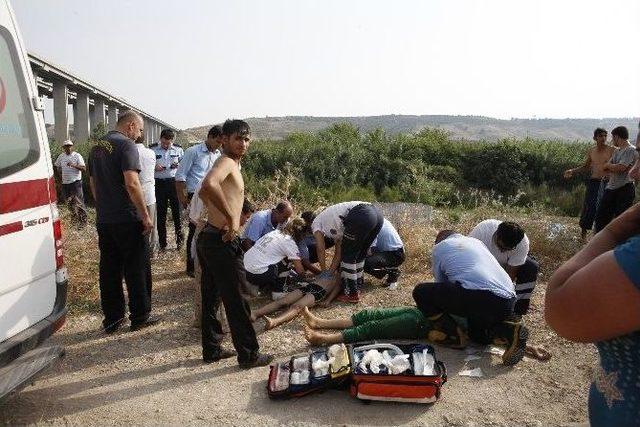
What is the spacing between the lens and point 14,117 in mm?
2861

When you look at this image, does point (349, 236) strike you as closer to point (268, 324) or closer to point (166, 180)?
point (268, 324)

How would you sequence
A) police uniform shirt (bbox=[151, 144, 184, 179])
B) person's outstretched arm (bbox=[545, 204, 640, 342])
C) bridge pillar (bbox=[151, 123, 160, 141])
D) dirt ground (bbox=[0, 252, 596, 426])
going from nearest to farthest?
person's outstretched arm (bbox=[545, 204, 640, 342]) → dirt ground (bbox=[0, 252, 596, 426]) → police uniform shirt (bbox=[151, 144, 184, 179]) → bridge pillar (bbox=[151, 123, 160, 141])

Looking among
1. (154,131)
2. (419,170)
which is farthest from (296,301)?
(154,131)

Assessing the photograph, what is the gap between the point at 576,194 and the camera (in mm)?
15188

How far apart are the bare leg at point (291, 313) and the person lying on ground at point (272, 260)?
0.38 meters

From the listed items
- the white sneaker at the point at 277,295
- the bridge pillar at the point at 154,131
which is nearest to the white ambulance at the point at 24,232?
the white sneaker at the point at 277,295

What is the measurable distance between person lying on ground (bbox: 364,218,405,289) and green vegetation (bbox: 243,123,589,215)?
5814 millimetres

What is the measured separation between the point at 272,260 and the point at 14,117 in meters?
2.91

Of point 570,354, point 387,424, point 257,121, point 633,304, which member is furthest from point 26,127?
point 257,121

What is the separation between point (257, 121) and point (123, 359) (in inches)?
3964

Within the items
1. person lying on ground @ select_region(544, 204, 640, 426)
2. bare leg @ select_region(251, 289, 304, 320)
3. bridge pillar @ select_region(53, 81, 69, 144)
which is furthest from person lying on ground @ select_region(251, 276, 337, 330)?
bridge pillar @ select_region(53, 81, 69, 144)

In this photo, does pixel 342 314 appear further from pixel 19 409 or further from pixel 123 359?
pixel 19 409

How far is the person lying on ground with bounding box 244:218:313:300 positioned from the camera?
5.27 m

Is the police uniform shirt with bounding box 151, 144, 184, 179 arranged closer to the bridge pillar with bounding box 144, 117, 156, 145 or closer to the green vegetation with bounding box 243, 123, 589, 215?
the green vegetation with bounding box 243, 123, 589, 215
